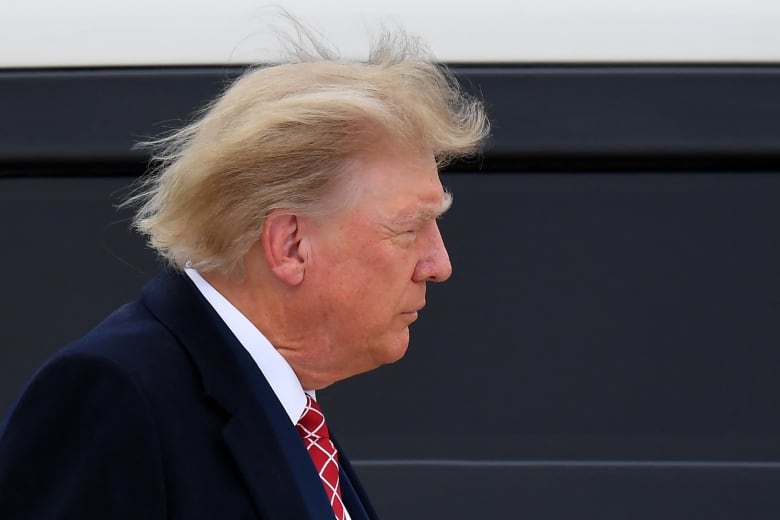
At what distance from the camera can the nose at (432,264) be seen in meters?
1.64

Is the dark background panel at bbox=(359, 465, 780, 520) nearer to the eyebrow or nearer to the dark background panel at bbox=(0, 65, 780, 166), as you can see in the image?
the dark background panel at bbox=(0, 65, 780, 166)

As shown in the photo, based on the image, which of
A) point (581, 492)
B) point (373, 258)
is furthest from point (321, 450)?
point (581, 492)

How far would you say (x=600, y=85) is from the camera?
2.18 meters

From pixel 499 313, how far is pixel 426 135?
66 cm

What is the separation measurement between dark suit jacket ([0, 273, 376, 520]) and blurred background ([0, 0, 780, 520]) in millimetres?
729

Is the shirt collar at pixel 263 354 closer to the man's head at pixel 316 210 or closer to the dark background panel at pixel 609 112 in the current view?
the man's head at pixel 316 210

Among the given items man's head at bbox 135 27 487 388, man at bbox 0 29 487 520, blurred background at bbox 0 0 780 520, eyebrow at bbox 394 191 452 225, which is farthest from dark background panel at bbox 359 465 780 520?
eyebrow at bbox 394 191 452 225

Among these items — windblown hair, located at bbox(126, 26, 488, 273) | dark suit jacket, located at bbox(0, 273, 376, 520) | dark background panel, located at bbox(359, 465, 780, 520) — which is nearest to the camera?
dark suit jacket, located at bbox(0, 273, 376, 520)

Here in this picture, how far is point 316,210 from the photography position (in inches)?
61.6

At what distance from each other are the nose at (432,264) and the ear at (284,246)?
0.17 meters

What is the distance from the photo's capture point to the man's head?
1.54m

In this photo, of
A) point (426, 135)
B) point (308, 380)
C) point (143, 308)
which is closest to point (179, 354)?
point (143, 308)

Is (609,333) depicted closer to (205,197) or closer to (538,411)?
(538,411)

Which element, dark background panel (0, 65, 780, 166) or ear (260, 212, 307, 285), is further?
dark background panel (0, 65, 780, 166)
